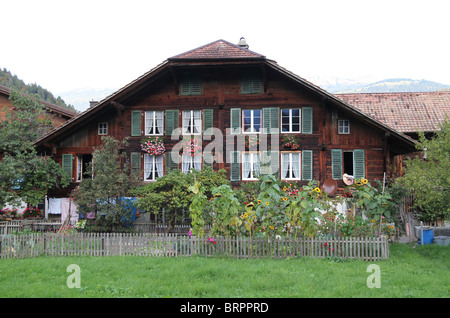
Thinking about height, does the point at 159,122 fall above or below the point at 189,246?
above

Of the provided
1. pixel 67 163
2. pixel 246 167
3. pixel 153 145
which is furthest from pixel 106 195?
pixel 246 167

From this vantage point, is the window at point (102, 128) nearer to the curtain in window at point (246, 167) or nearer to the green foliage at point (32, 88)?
the curtain in window at point (246, 167)

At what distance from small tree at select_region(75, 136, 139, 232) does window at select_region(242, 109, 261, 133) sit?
6.65m

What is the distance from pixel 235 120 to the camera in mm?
21219

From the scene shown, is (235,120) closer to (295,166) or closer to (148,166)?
(295,166)

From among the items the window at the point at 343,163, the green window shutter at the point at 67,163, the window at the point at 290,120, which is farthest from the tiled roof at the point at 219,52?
the green window shutter at the point at 67,163

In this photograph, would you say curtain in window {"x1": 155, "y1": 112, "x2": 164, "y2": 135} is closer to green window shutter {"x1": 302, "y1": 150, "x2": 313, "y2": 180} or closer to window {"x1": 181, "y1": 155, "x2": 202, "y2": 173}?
window {"x1": 181, "y1": 155, "x2": 202, "y2": 173}

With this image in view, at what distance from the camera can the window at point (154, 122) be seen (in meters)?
21.9

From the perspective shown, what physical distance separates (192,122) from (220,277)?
41.6 ft

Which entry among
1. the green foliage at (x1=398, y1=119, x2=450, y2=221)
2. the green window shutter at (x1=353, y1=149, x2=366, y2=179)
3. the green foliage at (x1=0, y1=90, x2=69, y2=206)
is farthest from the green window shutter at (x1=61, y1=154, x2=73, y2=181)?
the green foliage at (x1=398, y1=119, x2=450, y2=221)

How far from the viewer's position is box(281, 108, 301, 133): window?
69.5 ft

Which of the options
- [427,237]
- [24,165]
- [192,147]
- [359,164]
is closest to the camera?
[427,237]

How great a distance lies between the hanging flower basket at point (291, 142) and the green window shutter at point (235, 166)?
2411mm
